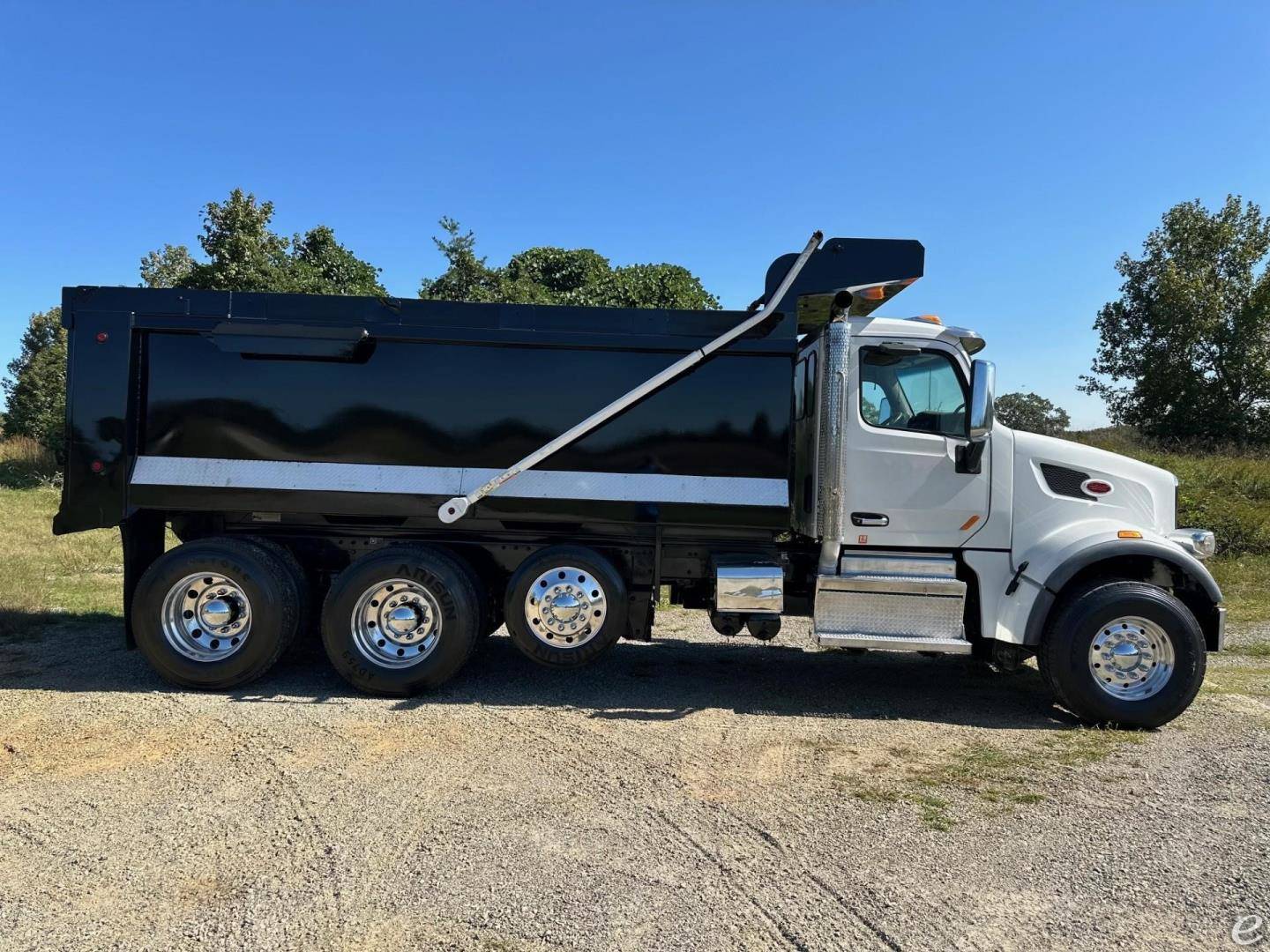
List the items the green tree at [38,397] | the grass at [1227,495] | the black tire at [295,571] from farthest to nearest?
the green tree at [38,397], the grass at [1227,495], the black tire at [295,571]

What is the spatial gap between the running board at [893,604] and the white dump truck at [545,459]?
22 mm

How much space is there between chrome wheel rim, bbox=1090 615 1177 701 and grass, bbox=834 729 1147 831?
0.30 m

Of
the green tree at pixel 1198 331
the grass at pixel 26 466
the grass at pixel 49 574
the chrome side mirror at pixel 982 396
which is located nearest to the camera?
the chrome side mirror at pixel 982 396

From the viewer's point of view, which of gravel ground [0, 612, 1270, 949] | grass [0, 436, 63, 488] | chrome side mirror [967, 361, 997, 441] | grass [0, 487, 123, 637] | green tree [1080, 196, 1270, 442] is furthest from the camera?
grass [0, 436, 63, 488]

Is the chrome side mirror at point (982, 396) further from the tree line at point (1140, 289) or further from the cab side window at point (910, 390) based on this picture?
the tree line at point (1140, 289)

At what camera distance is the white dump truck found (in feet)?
19.1

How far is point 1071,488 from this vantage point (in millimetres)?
5840

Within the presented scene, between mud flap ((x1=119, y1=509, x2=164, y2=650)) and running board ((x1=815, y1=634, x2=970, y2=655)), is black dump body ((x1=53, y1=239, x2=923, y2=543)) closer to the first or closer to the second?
mud flap ((x1=119, y1=509, x2=164, y2=650))

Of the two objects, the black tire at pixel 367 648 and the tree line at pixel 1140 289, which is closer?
the black tire at pixel 367 648

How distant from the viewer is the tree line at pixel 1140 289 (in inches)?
611

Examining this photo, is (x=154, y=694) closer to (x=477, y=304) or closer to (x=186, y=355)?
(x=186, y=355)

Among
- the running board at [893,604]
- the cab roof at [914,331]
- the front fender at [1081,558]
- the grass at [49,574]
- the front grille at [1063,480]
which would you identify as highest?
the cab roof at [914,331]

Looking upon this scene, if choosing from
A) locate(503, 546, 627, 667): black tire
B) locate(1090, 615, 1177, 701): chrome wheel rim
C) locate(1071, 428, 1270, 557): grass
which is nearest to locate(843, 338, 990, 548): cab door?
locate(1090, 615, 1177, 701): chrome wheel rim

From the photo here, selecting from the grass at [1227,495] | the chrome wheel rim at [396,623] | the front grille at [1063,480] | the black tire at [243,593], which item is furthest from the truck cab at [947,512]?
the grass at [1227,495]
